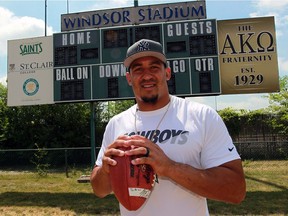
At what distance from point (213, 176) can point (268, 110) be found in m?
→ 16.3

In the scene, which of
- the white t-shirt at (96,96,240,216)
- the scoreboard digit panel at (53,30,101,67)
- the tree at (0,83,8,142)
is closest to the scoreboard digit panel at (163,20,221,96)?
the scoreboard digit panel at (53,30,101,67)

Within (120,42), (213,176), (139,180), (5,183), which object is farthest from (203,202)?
(5,183)

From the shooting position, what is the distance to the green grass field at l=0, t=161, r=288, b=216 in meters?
6.25

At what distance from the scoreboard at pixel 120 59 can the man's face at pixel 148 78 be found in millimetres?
7293

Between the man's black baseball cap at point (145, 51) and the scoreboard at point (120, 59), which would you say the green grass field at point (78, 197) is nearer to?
the scoreboard at point (120, 59)

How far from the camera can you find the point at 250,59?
33.1ft

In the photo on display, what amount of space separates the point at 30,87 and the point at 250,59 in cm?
708

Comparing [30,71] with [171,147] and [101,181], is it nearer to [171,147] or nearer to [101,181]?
[101,181]

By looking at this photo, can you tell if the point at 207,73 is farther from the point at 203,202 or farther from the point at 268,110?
the point at 268,110

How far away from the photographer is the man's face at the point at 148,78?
174 cm

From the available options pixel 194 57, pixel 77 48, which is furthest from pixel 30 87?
pixel 194 57

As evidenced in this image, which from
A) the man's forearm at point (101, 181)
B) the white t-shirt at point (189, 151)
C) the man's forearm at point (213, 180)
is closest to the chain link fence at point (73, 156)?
the man's forearm at point (101, 181)

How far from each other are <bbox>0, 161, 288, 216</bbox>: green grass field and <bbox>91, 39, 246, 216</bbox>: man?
4686 millimetres

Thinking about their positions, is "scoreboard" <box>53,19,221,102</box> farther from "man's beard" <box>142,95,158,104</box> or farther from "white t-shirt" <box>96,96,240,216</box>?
"white t-shirt" <box>96,96,240,216</box>
